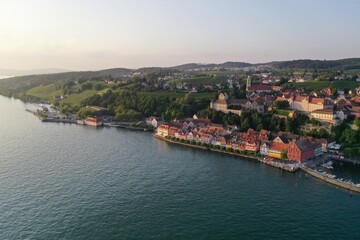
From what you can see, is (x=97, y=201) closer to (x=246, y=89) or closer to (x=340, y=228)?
(x=340, y=228)

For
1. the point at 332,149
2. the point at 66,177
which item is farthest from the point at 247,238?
the point at 332,149

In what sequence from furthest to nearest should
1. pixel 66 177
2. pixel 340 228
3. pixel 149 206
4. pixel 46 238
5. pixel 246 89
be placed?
pixel 246 89 → pixel 66 177 → pixel 149 206 → pixel 340 228 → pixel 46 238

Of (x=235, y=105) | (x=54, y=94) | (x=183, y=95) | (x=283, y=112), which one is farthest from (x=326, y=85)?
(x=54, y=94)

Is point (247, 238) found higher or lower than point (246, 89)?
lower

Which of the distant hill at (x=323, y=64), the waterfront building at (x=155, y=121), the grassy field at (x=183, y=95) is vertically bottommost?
the waterfront building at (x=155, y=121)

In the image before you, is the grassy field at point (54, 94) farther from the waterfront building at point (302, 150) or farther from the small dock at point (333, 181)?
the small dock at point (333, 181)

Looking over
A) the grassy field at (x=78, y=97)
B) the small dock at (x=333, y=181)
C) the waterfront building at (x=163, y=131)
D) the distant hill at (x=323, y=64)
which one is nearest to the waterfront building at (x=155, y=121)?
the waterfront building at (x=163, y=131)
